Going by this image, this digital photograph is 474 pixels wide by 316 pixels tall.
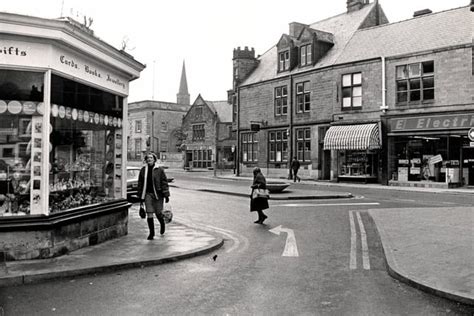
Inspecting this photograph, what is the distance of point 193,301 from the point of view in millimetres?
5648

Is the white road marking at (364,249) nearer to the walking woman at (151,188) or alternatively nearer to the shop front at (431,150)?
the walking woman at (151,188)

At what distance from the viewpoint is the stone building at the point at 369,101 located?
1017 inches

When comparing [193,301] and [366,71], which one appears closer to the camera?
[193,301]

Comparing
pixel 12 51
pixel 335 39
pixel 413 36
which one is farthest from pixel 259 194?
pixel 335 39

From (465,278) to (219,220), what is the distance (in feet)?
25.7

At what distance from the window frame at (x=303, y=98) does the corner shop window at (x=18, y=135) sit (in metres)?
28.3

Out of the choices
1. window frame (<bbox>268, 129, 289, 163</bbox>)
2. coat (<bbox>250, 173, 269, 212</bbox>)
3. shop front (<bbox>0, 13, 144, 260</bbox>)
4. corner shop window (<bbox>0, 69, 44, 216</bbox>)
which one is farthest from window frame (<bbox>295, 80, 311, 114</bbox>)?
corner shop window (<bbox>0, 69, 44, 216</bbox>)

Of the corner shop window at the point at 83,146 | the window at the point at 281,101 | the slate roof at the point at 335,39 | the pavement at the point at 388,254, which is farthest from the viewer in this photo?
the window at the point at 281,101

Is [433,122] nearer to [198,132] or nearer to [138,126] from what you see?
[198,132]

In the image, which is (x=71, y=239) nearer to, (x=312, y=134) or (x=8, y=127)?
(x=8, y=127)

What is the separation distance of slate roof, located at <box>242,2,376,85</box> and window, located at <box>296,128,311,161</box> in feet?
15.8

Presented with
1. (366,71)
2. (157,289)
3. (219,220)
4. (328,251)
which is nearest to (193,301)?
(157,289)

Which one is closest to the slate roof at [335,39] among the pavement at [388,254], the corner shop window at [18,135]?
the pavement at [388,254]

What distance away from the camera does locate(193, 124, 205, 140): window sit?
66000mm
